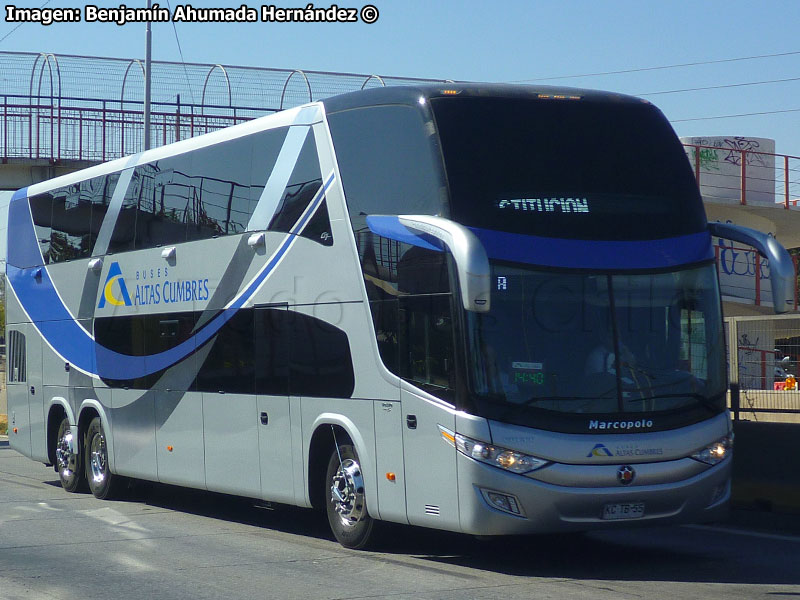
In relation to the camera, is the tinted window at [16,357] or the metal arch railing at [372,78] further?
the metal arch railing at [372,78]

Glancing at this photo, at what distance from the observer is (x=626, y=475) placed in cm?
961

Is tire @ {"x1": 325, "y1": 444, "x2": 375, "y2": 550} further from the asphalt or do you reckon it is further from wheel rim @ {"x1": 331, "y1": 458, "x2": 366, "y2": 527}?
the asphalt

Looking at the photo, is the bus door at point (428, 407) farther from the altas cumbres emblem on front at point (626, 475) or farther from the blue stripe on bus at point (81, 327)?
the blue stripe on bus at point (81, 327)

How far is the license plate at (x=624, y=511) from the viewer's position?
9586mm

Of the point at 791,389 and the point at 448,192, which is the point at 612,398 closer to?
the point at 448,192

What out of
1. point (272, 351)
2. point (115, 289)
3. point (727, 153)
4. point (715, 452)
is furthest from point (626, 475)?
point (727, 153)

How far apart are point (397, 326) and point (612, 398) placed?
1.93 metres

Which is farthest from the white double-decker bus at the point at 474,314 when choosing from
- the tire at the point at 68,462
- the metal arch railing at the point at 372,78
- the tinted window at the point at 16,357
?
the metal arch railing at the point at 372,78

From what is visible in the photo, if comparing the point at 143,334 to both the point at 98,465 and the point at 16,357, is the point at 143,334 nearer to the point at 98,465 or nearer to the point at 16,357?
the point at 98,465

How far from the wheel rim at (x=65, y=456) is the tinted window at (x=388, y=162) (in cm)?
813

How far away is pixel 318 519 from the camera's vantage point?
548 inches

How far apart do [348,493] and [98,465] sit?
6.71 m

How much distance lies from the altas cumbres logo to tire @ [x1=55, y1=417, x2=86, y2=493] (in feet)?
7.70

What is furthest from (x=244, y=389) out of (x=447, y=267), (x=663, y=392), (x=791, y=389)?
(x=791, y=389)
